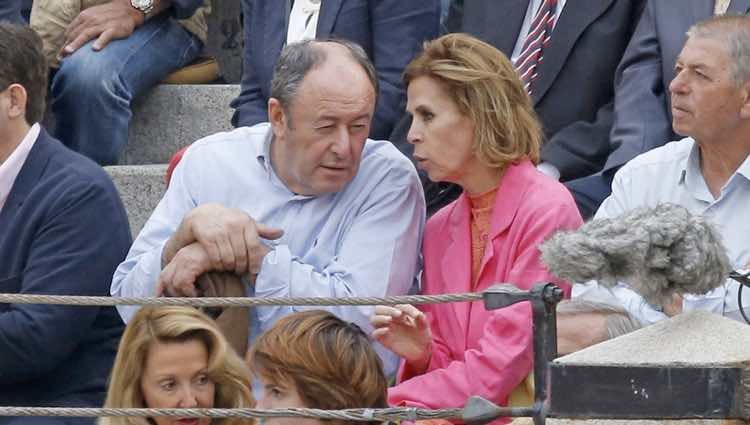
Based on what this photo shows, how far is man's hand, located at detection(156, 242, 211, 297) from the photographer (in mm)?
3719

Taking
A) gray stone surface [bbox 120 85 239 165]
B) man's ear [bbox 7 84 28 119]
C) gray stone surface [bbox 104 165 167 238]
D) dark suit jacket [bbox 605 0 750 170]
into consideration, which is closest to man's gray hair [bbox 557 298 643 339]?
dark suit jacket [bbox 605 0 750 170]

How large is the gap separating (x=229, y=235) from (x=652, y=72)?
1.39 m

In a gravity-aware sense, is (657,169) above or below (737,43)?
below

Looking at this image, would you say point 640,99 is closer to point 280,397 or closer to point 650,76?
point 650,76

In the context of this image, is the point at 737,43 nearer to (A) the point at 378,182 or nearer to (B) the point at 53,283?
(A) the point at 378,182

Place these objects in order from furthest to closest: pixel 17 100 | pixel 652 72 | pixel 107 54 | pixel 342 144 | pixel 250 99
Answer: pixel 107 54
pixel 250 99
pixel 652 72
pixel 17 100
pixel 342 144

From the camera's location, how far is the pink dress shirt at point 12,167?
420 centimetres

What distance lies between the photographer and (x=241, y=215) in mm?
3756

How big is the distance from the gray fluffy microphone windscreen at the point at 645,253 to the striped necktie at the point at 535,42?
2.21 meters

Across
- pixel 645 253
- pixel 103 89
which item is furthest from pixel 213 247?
pixel 103 89

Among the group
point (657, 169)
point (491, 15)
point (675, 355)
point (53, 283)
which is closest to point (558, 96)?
point (491, 15)

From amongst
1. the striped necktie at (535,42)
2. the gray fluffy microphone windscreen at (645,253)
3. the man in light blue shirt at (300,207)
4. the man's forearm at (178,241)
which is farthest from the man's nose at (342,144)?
the gray fluffy microphone windscreen at (645,253)

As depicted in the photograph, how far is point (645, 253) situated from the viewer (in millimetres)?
2367

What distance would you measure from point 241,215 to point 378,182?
0.38m
